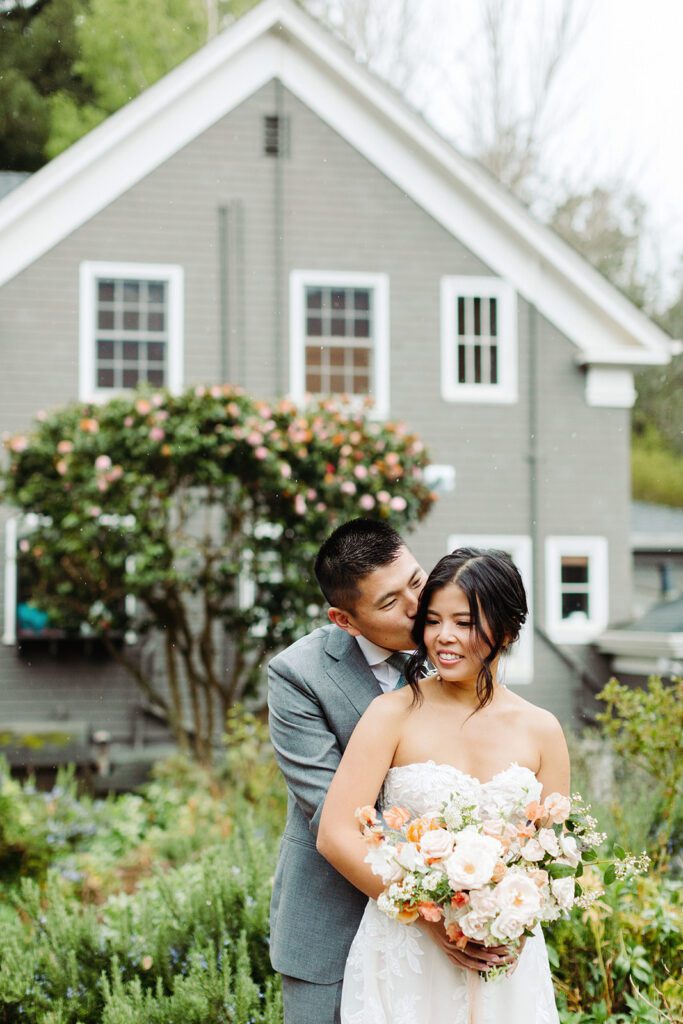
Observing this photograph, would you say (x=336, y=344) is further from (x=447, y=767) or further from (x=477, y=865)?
(x=477, y=865)

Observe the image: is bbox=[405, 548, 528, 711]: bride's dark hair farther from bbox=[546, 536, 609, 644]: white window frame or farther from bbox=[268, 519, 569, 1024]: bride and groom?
bbox=[546, 536, 609, 644]: white window frame

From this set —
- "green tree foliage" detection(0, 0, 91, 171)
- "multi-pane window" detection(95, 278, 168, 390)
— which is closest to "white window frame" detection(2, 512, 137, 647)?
"multi-pane window" detection(95, 278, 168, 390)

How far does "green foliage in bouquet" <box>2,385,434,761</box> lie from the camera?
797cm

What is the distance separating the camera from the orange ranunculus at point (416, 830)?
6.40ft

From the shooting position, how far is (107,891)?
4.96 meters

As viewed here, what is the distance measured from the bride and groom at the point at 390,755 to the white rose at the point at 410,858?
0.37 ft

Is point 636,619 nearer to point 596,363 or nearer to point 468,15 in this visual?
point 596,363

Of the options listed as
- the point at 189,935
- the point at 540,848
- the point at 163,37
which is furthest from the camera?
the point at 163,37

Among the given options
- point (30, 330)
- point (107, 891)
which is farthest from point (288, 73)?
point (107, 891)

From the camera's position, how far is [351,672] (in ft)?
7.65

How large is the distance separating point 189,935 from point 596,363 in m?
8.31

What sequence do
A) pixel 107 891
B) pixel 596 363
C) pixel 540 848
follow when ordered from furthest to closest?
1. pixel 596 363
2. pixel 107 891
3. pixel 540 848

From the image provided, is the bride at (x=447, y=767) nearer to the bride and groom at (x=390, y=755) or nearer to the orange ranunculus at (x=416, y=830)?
the bride and groom at (x=390, y=755)

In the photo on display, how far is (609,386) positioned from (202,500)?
4.67 meters
